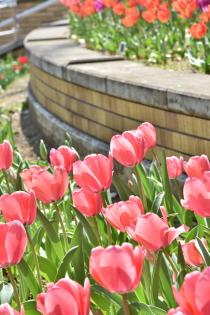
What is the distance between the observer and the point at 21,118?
25.7ft

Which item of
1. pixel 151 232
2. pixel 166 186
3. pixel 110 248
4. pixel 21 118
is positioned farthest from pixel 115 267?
pixel 21 118

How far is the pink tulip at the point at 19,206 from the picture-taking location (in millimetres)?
1760

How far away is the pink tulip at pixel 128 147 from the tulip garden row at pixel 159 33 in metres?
2.28

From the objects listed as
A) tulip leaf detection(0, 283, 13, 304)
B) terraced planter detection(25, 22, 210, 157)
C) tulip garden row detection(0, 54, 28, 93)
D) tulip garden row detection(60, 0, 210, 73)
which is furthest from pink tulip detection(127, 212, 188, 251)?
tulip garden row detection(0, 54, 28, 93)

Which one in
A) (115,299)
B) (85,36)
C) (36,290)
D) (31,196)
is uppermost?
(31,196)

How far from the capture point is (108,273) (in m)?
1.22

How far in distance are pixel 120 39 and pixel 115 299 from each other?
4.85m

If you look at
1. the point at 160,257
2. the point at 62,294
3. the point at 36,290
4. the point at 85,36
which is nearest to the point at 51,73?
the point at 85,36

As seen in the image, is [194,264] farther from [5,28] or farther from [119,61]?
[5,28]

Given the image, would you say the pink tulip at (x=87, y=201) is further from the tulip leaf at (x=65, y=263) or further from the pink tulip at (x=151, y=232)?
the pink tulip at (x=151, y=232)

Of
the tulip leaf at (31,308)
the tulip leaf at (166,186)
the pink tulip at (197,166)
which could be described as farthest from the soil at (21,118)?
the tulip leaf at (31,308)

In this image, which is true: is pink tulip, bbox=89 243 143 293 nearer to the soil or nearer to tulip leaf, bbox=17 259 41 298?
tulip leaf, bbox=17 259 41 298

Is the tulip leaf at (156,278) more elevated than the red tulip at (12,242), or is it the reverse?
the red tulip at (12,242)

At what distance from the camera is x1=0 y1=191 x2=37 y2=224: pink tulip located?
176 centimetres
